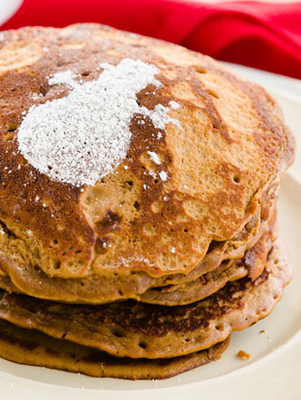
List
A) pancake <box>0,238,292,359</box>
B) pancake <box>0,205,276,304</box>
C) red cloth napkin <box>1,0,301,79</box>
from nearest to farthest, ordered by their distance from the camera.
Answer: pancake <box>0,205,276,304</box>
pancake <box>0,238,292,359</box>
red cloth napkin <box>1,0,301,79</box>

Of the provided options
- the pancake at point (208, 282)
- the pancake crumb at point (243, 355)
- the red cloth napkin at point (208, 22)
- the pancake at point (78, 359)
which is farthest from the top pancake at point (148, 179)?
the red cloth napkin at point (208, 22)

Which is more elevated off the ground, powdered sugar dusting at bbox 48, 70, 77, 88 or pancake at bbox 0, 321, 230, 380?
powdered sugar dusting at bbox 48, 70, 77, 88

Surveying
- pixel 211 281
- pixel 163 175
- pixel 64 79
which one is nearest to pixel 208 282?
pixel 211 281

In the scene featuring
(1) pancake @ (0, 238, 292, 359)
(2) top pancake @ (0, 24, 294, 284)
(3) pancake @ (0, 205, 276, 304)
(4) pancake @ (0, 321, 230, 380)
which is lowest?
(4) pancake @ (0, 321, 230, 380)

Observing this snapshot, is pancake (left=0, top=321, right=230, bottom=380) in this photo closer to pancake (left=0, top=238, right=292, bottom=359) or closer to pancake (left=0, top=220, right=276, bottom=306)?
pancake (left=0, top=238, right=292, bottom=359)

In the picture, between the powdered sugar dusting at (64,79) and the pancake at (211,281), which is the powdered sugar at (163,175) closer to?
the pancake at (211,281)

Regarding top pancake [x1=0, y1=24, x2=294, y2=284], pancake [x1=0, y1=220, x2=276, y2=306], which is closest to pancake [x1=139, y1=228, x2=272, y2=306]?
pancake [x1=0, y1=220, x2=276, y2=306]

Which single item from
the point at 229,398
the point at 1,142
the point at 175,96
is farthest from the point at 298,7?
the point at 229,398
